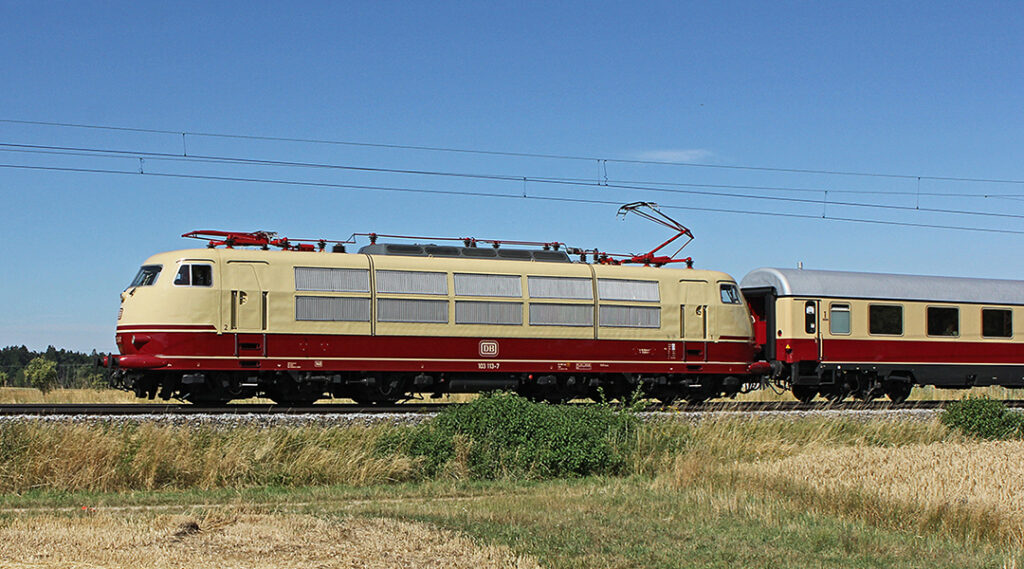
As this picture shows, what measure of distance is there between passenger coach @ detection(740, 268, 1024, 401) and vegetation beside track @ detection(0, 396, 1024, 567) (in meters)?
6.59

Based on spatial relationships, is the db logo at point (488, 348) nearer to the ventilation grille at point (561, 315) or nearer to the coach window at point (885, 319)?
the ventilation grille at point (561, 315)

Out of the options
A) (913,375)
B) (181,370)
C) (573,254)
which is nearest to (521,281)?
(573,254)

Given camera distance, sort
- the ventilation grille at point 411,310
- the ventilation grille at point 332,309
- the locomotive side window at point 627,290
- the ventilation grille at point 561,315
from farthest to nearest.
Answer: the locomotive side window at point 627,290 < the ventilation grille at point 561,315 < the ventilation grille at point 411,310 < the ventilation grille at point 332,309

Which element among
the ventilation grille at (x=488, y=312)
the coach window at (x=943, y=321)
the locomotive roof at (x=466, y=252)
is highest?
the locomotive roof at (x=466, y=252)

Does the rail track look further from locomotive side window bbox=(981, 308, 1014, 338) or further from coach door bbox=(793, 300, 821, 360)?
locomotive side window bbox=(981, 308, 1014, 338)

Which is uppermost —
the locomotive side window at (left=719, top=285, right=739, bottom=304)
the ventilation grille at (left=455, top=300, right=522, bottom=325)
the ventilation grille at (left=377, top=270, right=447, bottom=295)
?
the ventilation grille at (left=377, top=270, right=447, bottom=295)

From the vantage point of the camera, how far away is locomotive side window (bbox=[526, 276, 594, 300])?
77.8ft

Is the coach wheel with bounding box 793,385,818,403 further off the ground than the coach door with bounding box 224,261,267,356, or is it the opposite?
the coach door with bounding box 224,261,267,356

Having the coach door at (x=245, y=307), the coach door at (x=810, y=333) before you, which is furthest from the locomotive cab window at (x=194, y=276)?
the coach door at (x=810, y=333)

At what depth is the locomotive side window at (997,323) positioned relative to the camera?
28.7 metres

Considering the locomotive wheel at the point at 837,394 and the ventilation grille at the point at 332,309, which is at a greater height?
the ventilation grille at the point at 332,309

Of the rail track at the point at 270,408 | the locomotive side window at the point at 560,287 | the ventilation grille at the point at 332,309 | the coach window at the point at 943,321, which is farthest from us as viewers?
the coach window at the point at 943,321

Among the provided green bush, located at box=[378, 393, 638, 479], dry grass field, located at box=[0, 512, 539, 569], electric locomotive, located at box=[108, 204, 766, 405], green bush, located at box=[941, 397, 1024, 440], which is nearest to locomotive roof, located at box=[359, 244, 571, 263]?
electric locomotive, located at box=[108, 204, 766, 405]

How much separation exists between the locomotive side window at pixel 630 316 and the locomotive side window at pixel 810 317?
4.60 meters
